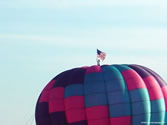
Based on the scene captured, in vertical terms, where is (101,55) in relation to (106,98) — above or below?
above

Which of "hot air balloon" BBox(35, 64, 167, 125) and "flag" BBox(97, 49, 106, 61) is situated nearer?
"hot air balloon" BBox(35, 64, 167, 125)

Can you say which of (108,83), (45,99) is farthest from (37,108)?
(108,83)

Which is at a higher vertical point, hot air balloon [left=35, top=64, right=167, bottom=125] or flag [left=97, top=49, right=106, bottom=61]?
flag [left=97, top=49, right=106, bottom=61]

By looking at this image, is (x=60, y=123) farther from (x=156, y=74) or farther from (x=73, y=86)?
(x=156, y=74)

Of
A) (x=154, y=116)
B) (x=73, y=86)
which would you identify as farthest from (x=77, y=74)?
(x=154, y=116)

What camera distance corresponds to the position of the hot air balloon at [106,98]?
170ft

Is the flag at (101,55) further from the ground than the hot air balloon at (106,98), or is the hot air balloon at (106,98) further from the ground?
the flag at (101,55)

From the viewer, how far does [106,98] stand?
171ft

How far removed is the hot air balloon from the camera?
51.9 meters

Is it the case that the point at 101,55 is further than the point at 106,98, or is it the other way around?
the point at 101,55

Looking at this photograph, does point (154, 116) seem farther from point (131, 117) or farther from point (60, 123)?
point (60, 123)

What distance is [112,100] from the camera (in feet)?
171

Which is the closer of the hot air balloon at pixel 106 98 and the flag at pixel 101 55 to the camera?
the hot air balloon at pixel 106 98

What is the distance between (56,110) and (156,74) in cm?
555
